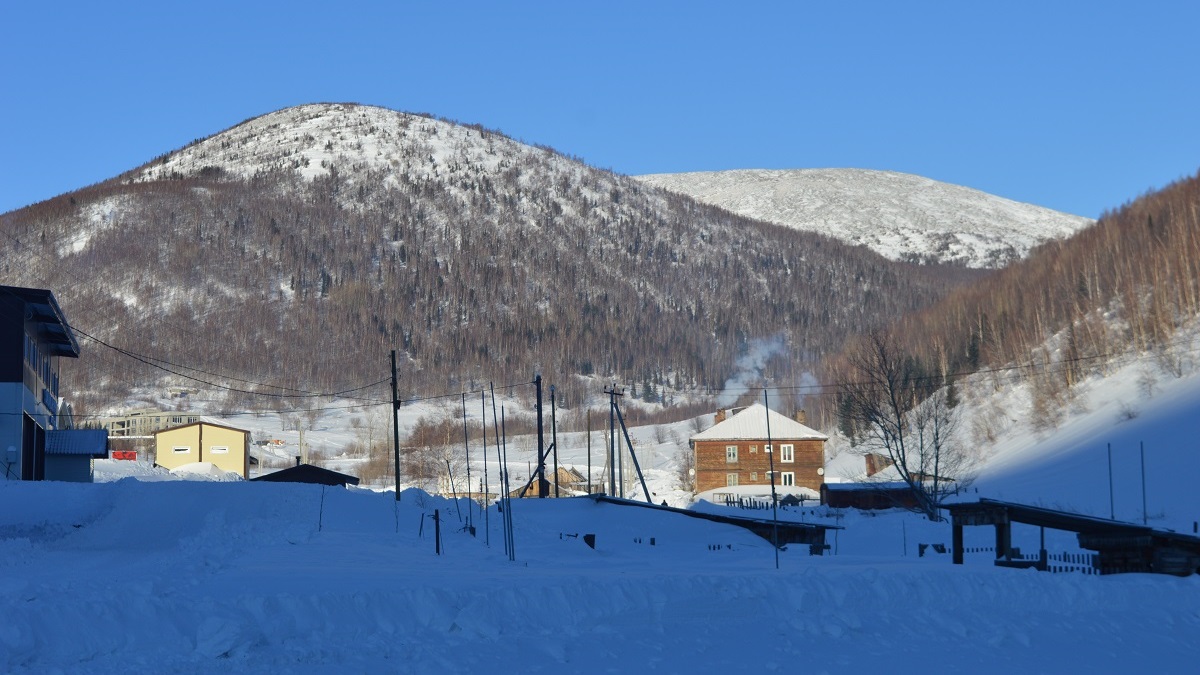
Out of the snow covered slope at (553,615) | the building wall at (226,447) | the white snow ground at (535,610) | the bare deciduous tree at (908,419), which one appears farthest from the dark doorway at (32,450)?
the bare deciduous tree at (908,419)

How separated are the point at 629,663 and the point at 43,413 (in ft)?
168

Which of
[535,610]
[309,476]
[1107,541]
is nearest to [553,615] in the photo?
[535,610]

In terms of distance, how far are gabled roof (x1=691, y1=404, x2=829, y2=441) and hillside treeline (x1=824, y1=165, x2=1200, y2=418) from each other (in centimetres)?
1592

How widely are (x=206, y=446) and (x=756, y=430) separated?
41377mm

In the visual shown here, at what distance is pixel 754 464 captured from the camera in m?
87.4

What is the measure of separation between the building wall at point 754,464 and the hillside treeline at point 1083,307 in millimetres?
15770

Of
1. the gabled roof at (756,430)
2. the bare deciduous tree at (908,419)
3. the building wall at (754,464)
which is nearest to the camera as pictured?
the bare deciduous tree at (908,419)

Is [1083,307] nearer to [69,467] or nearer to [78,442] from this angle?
[78,442]

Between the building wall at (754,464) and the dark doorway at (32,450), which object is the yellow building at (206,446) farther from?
the dark doorway at (32,450)

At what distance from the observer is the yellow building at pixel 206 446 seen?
94.2 metres

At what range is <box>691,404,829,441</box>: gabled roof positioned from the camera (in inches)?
3406

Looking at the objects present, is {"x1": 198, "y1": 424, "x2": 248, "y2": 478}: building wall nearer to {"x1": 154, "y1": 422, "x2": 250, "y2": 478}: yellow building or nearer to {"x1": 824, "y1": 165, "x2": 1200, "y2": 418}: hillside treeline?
{"x1": 154, "y1": 422, "x2": 250, "y2": 478}: yellow building

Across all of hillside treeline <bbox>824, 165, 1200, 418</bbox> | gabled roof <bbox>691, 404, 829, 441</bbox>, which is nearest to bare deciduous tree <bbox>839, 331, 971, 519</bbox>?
gabled roof <bbox>691, 404, 829, 441</bbox>

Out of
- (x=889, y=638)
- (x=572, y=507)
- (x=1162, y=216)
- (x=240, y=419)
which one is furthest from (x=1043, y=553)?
(x=240, y=419)
